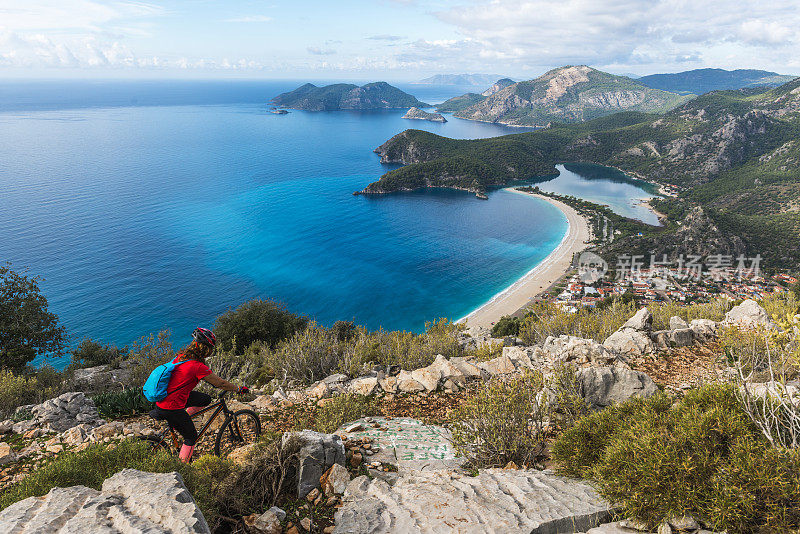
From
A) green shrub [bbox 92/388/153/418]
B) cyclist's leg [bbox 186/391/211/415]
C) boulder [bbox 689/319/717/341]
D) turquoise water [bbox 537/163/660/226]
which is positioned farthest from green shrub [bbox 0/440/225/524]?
turquoise water [bbox 537/163/660/226]

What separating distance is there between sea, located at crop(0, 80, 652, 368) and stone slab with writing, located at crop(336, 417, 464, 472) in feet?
102

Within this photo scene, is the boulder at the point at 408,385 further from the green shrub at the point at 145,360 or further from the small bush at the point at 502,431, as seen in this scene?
the green shrub at the point at 145,360

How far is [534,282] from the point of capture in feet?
240

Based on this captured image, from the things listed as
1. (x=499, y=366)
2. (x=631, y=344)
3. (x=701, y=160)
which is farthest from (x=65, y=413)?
(x=701, y=160)

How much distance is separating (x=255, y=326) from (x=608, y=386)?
22.8m

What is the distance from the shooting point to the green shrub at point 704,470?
3.93m

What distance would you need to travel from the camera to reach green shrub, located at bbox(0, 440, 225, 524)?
169 inches

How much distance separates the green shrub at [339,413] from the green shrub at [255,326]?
55.2ft

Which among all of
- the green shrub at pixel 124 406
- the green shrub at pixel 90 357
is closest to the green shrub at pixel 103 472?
the green shrub at pixel 124 406

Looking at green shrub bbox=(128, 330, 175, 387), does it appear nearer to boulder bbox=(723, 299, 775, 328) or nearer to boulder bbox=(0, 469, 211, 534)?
boulder bbox=(0, 469, 211, 534)

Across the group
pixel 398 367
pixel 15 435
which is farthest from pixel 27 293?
pixel 398 367

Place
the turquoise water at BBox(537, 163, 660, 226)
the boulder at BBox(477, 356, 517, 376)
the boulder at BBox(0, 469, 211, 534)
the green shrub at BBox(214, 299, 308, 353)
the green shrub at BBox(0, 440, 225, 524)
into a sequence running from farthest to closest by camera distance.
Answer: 1. the turquoise water at BBox(537, 163, 660, 226)
2. the green shrub at BBox(214, 299, 308, 353)
3. the boulder at BBox(477, 356, 517, 376)
4. the green shrub at BBox(0, 440, 225, 524)
5. the boulder at BBox(0, 469, 211, 534)

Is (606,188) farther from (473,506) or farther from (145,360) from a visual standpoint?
(473,506)

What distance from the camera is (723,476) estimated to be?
165 inches
